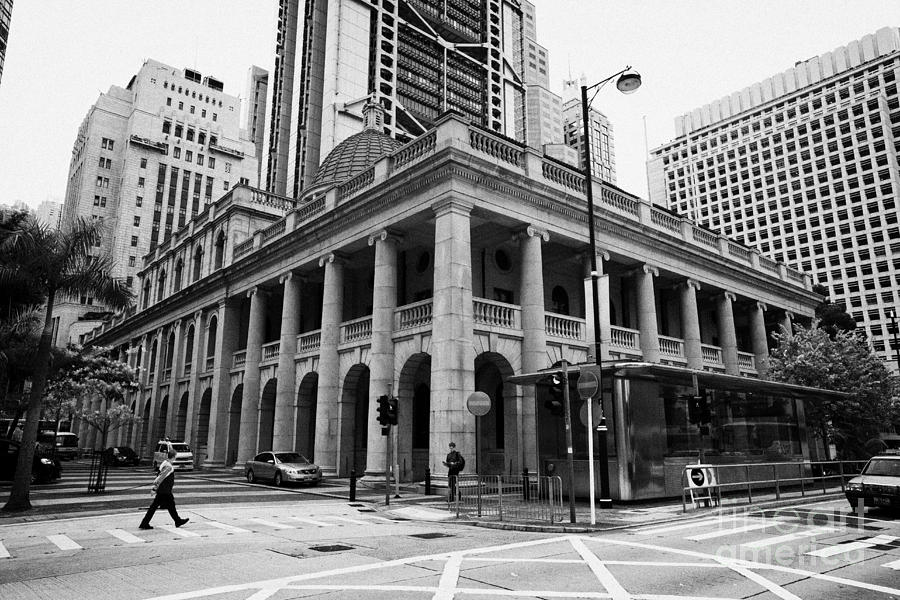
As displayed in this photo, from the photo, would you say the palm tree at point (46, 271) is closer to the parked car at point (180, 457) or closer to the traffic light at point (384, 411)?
the traffic light at point (384, 411)

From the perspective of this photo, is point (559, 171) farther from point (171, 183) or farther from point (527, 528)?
point (171, 183)

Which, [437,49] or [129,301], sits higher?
[437,49]

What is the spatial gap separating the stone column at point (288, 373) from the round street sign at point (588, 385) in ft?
64.6

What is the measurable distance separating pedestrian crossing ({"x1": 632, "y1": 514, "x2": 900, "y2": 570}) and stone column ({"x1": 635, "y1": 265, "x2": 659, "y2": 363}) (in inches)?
556

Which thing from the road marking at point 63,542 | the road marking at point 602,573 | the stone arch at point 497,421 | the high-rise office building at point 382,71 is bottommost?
the road marking at point 63,542

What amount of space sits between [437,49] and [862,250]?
257 ft

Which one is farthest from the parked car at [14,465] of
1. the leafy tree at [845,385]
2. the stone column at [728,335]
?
the leafy tree at [845,385]

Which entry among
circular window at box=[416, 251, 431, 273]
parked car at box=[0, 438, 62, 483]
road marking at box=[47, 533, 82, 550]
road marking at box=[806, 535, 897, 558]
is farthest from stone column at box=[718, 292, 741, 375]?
parked car at box=[0, 438, 62, 483]

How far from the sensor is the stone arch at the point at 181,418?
43531 millimetres

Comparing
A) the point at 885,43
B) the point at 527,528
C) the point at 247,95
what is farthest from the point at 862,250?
the point at 247,95

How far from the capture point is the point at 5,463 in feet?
82.9

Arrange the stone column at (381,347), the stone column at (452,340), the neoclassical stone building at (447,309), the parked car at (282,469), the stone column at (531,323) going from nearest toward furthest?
the stone column at (452,340) → the neoclassical stone building at (447,309) → the stone column at (531,323) → the stone column at (381,347) → the parked car at (282,469)

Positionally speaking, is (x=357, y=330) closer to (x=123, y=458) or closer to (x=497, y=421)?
(x=497, y=421)

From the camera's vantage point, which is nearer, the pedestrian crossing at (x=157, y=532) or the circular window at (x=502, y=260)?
the pedestrian crossing at (x=157, y=532)
